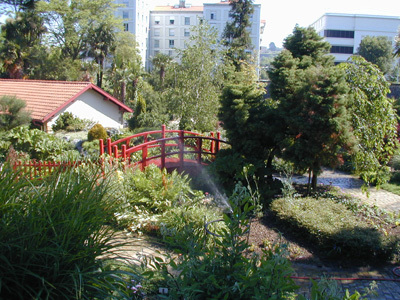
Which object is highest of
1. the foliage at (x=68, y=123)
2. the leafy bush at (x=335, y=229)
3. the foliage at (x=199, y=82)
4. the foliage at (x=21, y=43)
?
the foliage at (x=21, y=43)

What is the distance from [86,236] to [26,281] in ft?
1.64

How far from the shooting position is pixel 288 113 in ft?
27.8

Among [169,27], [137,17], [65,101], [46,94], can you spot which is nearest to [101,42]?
[46,94]

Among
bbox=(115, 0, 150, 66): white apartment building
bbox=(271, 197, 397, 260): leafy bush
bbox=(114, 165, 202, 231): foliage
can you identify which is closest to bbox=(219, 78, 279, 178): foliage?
bbox=(271, 197, 397, 260): leafy bush

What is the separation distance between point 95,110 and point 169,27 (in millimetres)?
51687

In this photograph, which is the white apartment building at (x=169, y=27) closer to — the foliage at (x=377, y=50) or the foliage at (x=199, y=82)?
the foliage at (x=377, y=50)

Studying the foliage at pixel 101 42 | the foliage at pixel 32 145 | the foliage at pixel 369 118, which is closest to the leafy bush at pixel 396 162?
the foliage at pixel 369 118

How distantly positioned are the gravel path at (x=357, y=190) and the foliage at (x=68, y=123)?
12445 mm

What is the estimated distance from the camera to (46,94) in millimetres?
20969

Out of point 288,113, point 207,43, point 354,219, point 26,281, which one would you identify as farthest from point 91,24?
point 26,281

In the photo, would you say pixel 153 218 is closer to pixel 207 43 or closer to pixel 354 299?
pixel 354 299

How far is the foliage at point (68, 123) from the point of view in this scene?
19516 mm

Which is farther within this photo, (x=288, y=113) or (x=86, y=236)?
(x=288, y=113)

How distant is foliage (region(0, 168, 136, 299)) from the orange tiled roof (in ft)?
55.4
